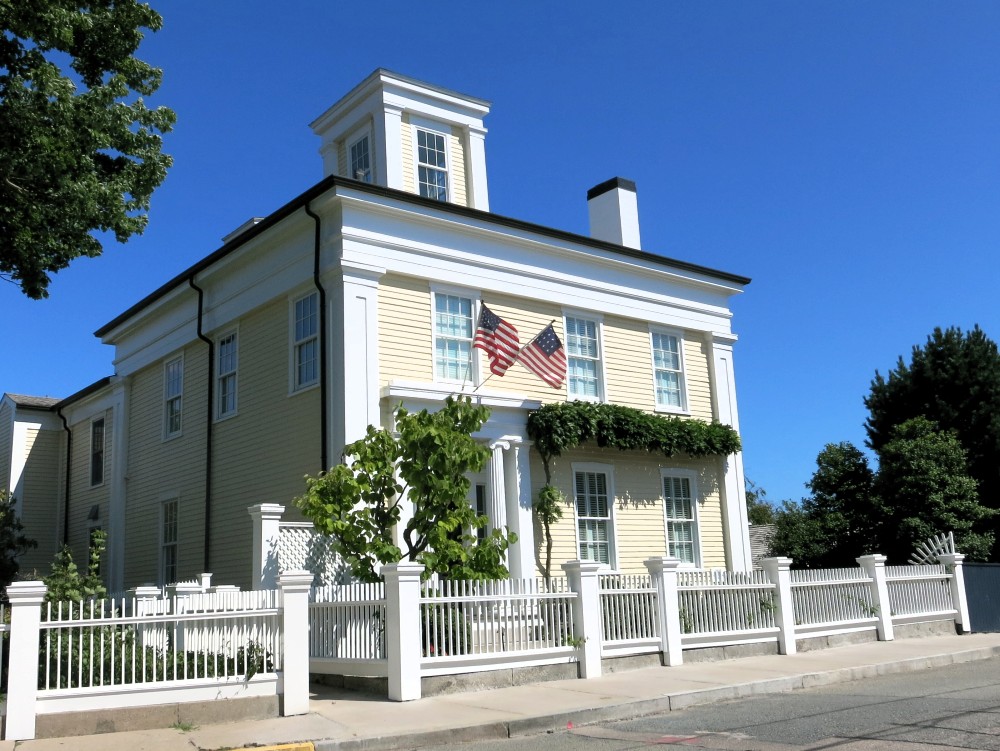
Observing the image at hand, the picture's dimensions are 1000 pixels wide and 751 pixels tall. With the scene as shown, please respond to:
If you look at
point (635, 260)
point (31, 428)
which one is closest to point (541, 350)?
point (635, 260)

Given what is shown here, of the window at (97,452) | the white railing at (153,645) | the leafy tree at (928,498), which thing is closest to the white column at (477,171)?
the white railing at (153,645)

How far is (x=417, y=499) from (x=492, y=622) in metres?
2.10

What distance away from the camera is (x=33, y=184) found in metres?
12.9

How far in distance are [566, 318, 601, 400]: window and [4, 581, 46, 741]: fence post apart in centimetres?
1153

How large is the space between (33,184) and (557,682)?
9237 mm

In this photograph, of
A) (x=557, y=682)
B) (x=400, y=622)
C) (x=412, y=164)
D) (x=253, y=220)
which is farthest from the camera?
(x=253, y=220)

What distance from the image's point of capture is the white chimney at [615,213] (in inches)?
888

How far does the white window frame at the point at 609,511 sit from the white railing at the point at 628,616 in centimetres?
381

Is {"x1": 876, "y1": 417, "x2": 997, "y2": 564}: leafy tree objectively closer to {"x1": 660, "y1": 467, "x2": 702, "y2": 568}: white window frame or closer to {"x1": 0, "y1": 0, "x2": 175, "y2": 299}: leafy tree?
{"x1": 660, "y1": 467, "x2": 702, "y2": 568}: white window frame

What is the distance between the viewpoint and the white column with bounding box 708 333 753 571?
2081 centimetres

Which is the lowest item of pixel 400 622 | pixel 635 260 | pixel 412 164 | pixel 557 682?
pixel 557 682

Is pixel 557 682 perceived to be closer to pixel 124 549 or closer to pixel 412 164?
pixel 412 164

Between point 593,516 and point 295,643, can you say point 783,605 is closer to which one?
point 593,516

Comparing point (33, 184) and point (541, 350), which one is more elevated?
Result: point (33, 184)
